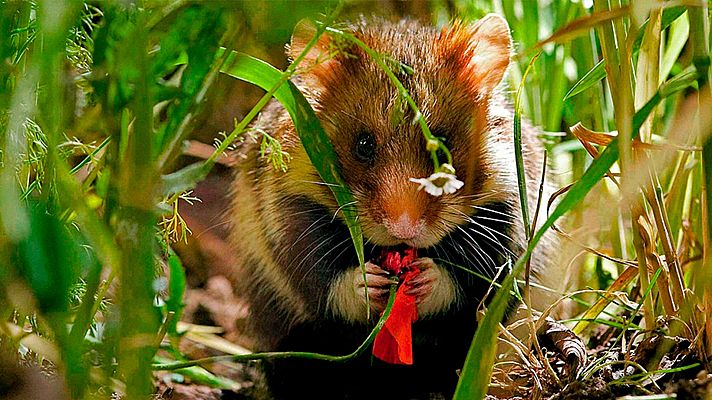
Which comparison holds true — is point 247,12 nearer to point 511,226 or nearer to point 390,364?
point 511,226

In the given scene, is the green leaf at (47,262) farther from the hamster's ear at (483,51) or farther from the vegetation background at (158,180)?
the hamster's ear at (483,51)

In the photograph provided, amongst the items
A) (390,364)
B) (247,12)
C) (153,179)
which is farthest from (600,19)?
(390,364)

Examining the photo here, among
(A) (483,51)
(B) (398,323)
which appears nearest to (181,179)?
(B) (398,323)

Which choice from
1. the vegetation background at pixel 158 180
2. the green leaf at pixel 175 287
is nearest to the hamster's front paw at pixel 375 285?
the vegetation background at pixel 158 180

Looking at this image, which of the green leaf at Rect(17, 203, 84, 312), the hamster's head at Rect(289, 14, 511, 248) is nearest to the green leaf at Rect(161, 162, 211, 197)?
the green leaf at Rect(17, 203, 84, 312)

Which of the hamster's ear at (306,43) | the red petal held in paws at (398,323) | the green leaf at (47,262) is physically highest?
the hamster's ear at (306,43)

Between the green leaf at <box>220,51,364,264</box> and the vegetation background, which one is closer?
the vegetation background

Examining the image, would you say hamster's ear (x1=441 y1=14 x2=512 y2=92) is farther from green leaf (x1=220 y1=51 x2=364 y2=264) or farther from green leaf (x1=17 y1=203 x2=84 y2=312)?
green leaf (x1=17 y1=203 x2=84 y2=312)
